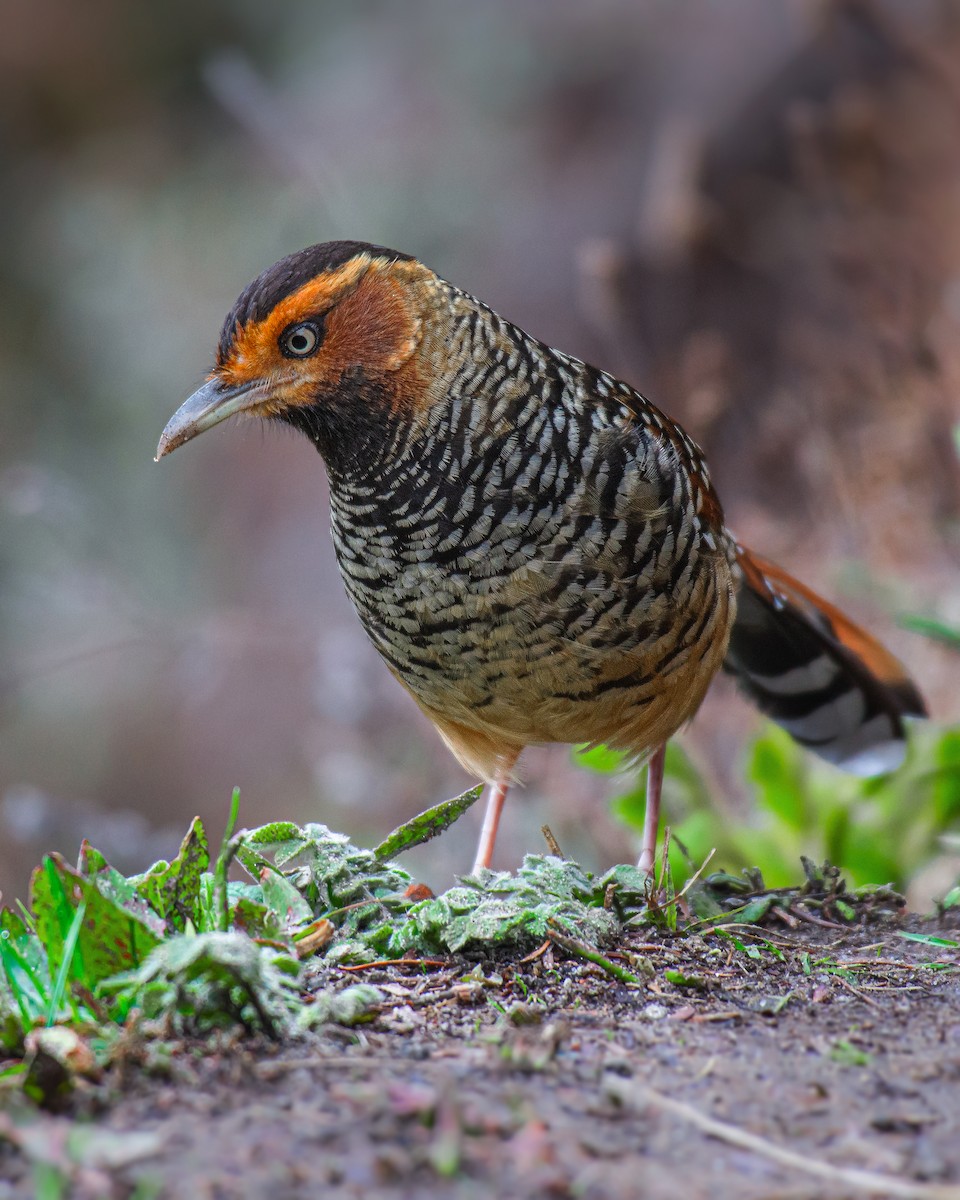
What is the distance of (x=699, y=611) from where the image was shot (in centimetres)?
355

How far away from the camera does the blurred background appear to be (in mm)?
6145

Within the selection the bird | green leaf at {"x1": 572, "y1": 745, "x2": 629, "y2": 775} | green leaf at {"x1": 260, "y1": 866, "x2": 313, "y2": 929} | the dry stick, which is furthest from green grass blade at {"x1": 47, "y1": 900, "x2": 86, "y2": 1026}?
green leaf at {"x1": 572, "y1": 745, "x2": 629, "y2": 775}

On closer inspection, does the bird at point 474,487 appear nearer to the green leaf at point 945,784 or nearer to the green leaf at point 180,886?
the green leaf at point 180,886

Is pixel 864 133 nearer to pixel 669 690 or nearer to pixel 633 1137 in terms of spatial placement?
pixel 669 690

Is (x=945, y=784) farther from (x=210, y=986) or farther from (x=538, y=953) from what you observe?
(x=210, y=986)

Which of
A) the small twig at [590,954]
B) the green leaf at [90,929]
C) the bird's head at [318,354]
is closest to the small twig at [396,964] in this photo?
the small twig at [590,954]

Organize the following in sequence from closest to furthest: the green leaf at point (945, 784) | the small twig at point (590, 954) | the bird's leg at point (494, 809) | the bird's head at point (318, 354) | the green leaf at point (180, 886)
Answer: the green leaf at point (180, 886), the small twig at point (590, 954), the bird's head at point (318, 354), the bird's leg at point (494, 809), the green leaf at point (945, 784)

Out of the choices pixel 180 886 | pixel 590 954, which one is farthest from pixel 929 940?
pixel 180 886

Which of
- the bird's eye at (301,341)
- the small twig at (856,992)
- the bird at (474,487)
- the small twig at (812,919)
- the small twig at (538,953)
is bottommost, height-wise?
the small twig at (812,919)

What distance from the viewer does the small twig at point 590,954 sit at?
2.61m

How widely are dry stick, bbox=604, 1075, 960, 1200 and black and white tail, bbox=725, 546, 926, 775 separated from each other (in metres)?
2.45

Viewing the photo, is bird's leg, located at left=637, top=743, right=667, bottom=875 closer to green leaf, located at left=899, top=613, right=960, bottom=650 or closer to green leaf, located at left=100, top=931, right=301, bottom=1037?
green leaf, located at left=899, top=613, right=960, bottom=650

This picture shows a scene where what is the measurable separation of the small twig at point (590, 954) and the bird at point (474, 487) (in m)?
0.84

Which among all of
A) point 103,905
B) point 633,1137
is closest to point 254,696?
point 103,905
